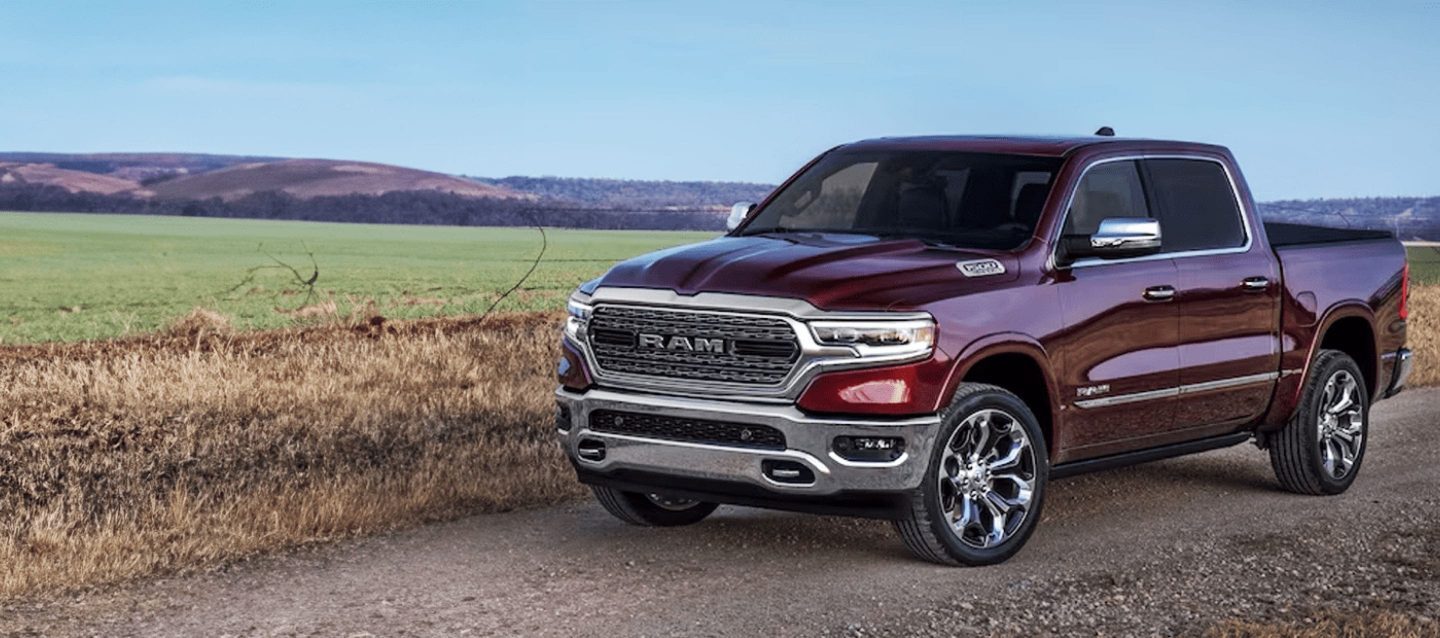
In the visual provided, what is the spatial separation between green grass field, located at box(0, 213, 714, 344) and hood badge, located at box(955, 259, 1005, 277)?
1883 centimetres

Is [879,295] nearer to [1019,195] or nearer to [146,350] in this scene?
[1019,195]

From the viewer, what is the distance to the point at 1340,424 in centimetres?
1091

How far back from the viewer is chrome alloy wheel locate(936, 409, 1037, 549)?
827cm

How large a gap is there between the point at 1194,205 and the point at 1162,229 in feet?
1.36

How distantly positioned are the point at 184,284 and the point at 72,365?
23.1 m

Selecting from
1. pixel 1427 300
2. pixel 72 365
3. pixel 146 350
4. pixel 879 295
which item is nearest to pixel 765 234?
pixel 879 295

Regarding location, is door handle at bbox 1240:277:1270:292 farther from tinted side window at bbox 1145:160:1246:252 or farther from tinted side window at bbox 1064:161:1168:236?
tinted side window at bbox 1064:161:1168:236

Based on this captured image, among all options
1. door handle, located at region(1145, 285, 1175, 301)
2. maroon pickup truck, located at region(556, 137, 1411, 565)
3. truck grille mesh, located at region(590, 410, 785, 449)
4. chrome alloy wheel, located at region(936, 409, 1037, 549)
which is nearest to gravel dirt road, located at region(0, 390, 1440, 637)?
chrome alloy wheel, located at region(936, 409, 1037, 549)

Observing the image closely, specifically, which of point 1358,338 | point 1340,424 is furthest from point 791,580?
point 1358,338

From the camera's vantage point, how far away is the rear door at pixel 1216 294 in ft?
31.6

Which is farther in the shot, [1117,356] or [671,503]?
[671,503]

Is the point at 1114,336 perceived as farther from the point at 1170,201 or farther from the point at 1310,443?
the point at 1310,443

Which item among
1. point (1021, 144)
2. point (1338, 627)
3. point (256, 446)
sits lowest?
point (256, 446)

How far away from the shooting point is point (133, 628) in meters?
7.40
